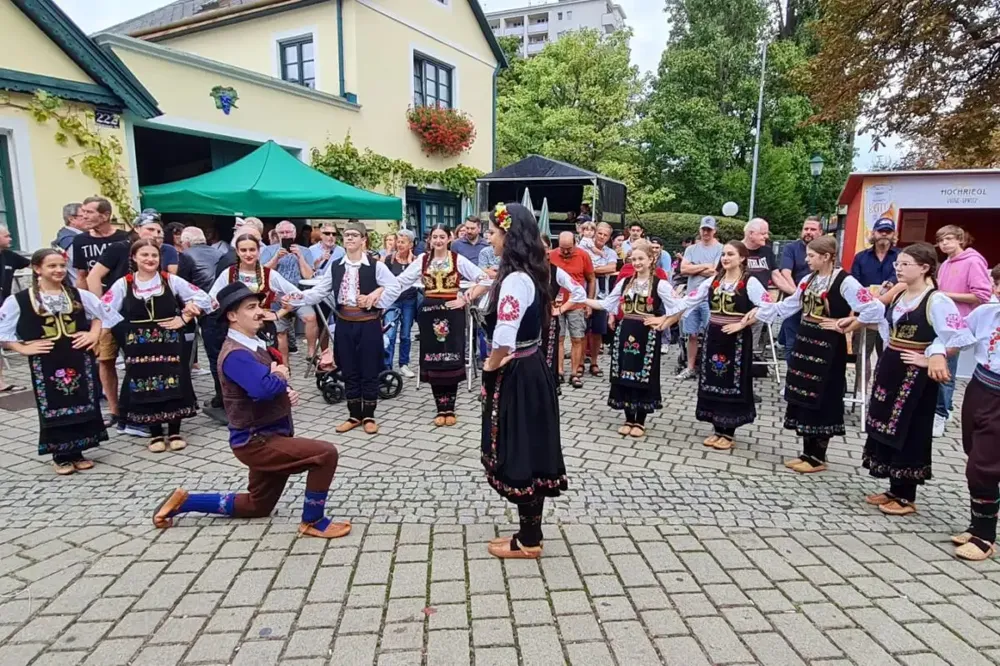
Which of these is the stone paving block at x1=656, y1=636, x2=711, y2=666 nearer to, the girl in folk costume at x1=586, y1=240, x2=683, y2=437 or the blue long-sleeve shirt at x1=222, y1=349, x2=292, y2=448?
the blue long-sleeve shirt at x1=222, y1=349, x2=292, y2=448

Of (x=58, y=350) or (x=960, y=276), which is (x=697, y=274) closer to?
(x=960, y=276)

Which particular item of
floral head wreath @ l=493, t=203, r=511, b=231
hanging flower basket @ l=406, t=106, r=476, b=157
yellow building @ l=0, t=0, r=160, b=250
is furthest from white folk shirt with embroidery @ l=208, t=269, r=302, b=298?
hanging flower basket @ l=406, t=106, r=476, b=157

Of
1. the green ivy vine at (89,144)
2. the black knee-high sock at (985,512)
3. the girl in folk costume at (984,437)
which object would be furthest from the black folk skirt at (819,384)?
the green ivy vine at (89,144)

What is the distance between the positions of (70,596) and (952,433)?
7441 mm

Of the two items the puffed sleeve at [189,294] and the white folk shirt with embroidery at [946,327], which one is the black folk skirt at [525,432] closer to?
the white folk shirt with embroidery at [946,327]

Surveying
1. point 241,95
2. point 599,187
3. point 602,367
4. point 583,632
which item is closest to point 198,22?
point 241,95

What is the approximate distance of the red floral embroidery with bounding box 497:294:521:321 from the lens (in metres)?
3.39

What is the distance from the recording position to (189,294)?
539cm

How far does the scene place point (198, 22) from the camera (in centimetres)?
1463

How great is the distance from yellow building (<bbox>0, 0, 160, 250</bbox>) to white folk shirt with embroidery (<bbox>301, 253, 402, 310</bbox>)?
5291mm

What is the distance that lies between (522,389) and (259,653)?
178 cm

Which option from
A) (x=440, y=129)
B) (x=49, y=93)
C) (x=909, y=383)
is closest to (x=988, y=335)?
(x=909, y=383)

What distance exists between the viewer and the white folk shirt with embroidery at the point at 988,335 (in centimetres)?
363

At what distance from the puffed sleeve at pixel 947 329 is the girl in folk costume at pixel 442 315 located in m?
3.79
